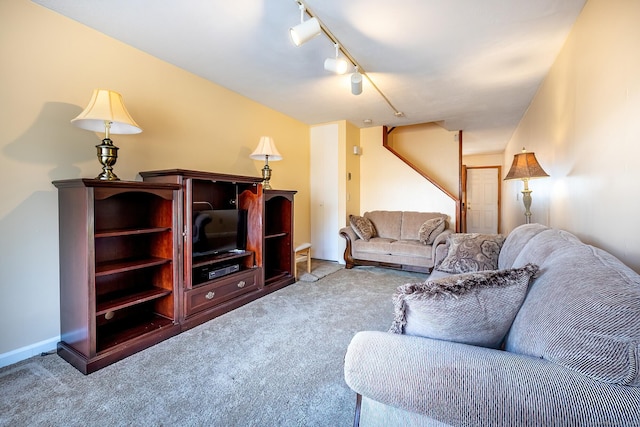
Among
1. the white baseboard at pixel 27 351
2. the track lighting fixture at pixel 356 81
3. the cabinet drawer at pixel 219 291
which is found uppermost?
Answer: the track lighting fixture at pixel 356 81

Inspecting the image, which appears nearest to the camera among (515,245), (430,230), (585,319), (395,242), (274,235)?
(585,319)

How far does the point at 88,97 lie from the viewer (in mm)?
2189

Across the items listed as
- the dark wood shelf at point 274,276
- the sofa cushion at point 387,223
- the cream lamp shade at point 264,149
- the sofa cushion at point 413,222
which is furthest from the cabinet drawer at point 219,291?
the sofa cushion at point 413,222

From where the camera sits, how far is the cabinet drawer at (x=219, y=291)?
2.40 meters

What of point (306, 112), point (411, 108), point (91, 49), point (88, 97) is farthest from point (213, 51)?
point (411, 108)

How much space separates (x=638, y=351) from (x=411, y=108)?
156 inches

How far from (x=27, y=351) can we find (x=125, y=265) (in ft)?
2.65

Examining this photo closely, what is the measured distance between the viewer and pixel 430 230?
4.12 m

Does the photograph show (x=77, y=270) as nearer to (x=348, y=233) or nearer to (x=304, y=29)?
(x=304, y=29)

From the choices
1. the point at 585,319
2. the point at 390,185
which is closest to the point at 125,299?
the point at 585,319

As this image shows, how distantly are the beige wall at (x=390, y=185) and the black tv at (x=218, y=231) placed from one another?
9.13ft

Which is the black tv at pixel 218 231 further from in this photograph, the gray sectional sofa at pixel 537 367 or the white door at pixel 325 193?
the gray sectional sofa at pixel 537 367

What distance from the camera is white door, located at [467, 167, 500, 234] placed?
24.0ft

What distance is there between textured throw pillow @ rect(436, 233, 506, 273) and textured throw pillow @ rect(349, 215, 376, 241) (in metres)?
1.88
